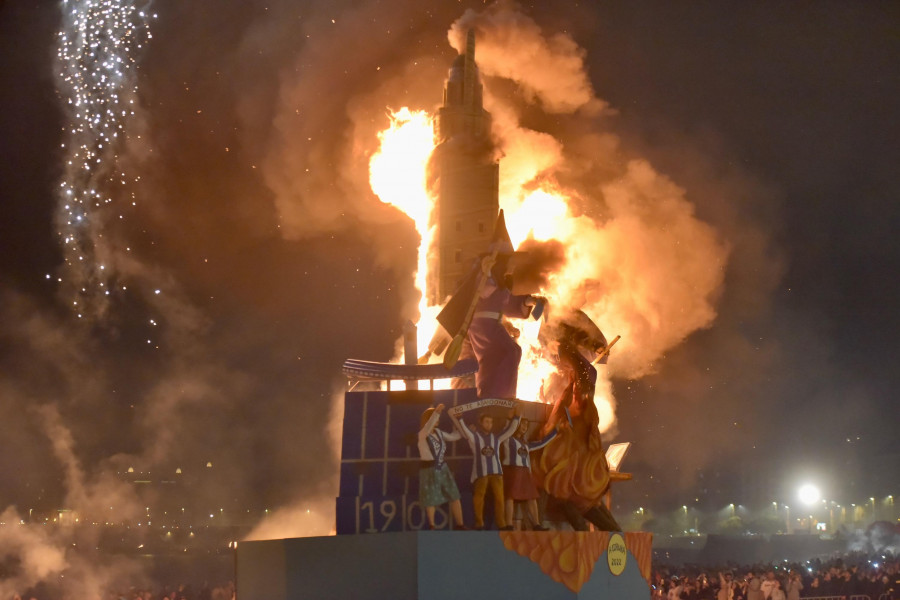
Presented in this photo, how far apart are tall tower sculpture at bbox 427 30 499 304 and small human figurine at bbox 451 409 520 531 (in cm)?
1458

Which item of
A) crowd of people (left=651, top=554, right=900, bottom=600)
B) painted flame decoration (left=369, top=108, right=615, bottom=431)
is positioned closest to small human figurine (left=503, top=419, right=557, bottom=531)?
painted flame decoration (left=369, top=108, right=615, bottom=431)

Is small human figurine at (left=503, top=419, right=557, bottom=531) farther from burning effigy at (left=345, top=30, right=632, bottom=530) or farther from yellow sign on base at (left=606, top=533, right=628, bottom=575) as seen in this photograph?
yellow sign on base at (left=606, top=533, right=628, bottom=575)

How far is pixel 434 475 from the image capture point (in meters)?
19.8

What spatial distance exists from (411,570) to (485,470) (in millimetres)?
A: 2440

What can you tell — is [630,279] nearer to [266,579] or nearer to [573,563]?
[573,563]

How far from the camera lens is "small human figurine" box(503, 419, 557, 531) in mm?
20344

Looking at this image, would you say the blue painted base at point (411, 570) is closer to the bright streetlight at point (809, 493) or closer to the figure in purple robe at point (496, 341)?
the figure in purple robe at point (496, 341)

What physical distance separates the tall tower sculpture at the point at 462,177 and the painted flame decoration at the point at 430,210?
0.61m

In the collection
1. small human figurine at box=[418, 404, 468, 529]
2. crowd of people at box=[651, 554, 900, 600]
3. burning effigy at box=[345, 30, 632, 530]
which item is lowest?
crowd of people at box=[651, 554, 900, 600]

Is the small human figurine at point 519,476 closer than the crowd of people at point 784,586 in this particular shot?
Yes

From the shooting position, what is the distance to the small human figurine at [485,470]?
19.9m

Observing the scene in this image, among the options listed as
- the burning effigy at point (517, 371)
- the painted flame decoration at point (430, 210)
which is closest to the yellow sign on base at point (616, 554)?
the burning effigy at point (517, 371)

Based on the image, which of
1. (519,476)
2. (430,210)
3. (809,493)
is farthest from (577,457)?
(809,493)

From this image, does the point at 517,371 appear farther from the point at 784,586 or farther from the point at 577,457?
the point at 784,586
